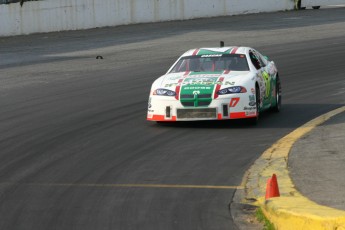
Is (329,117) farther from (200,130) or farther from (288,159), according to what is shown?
(288,159)

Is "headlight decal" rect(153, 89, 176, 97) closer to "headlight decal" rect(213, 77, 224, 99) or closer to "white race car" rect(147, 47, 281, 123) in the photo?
"white race car" rect(147, 47, 281, 123)

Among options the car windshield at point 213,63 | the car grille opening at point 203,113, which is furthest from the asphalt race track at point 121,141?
the car windshield at point 213,63

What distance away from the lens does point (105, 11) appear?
41781 mm

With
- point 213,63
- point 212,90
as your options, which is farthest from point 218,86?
point 213,63

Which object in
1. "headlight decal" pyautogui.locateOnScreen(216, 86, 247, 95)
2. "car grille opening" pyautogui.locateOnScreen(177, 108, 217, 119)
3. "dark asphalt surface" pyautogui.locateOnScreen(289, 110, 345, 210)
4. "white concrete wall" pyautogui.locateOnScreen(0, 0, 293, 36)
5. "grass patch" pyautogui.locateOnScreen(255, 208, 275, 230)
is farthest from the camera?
"white concrete wall" pyautogui.locateOnScreen(0, 0, 293, 36)

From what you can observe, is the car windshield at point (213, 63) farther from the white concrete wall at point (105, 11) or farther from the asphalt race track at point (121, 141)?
the white concrete wall at point (105, 11)

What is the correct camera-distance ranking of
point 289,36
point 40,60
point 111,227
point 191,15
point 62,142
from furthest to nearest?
point 191,15, point 289,36, point 40,60, point 62,142, point 111,227

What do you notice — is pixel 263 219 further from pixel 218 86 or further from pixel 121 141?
pixel 218 86

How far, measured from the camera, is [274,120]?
1627 cm

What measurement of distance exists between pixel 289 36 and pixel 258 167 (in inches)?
883

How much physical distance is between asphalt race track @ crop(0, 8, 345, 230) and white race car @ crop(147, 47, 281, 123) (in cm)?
26

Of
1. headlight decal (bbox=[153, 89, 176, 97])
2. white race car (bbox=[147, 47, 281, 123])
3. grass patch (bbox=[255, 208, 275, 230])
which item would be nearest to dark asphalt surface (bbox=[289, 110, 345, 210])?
grass patch (bbox=[255, 208, 275, 230])

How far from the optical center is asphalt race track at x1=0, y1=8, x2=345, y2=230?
32.1 ft

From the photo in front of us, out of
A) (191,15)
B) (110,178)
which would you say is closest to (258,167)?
(110,178)
